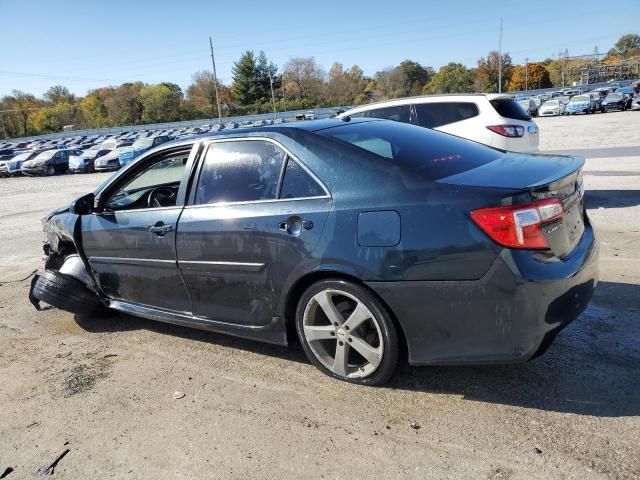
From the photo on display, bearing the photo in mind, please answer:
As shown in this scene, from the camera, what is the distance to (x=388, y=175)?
9.75 ft

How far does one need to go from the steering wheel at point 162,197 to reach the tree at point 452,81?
296ft

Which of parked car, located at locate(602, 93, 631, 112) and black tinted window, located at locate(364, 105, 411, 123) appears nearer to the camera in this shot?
black tinted window, located at locate(364, 105, 411, 123)

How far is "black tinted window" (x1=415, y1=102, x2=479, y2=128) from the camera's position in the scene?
797cm

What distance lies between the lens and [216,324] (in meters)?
3.73

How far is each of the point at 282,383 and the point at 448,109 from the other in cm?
601

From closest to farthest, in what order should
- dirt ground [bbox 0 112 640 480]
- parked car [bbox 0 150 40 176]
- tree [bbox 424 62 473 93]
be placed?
dirt ground [bbox 0 112 640 480], parked car [bbox 0 150 40 176], tree [bbox 424 62 473 93]

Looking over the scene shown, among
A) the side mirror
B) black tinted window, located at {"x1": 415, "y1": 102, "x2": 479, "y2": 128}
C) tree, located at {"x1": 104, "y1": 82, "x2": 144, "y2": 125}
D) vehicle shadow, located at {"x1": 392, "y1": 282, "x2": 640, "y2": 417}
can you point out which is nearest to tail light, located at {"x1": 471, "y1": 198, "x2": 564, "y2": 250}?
vehicle shadow, located at {"x1": 392, "y1": 282, "x2": 640, "y2": 417}

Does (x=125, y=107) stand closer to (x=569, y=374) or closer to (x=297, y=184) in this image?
(x=297, y=184)

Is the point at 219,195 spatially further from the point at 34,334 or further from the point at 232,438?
the point at 34,334

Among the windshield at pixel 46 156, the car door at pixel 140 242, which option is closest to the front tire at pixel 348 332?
the car door at pixel 140 242

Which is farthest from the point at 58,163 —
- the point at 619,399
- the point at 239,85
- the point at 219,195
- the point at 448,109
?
the point at 239,85

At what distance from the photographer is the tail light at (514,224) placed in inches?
103

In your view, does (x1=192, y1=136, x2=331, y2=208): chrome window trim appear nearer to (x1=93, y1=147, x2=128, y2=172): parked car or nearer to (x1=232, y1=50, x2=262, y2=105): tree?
(x1=93, y1=147, x2=128, y2=172): parked car

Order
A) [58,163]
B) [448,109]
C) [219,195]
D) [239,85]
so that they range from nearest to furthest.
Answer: [219,195], [448,109], [58,163], [239,85]
